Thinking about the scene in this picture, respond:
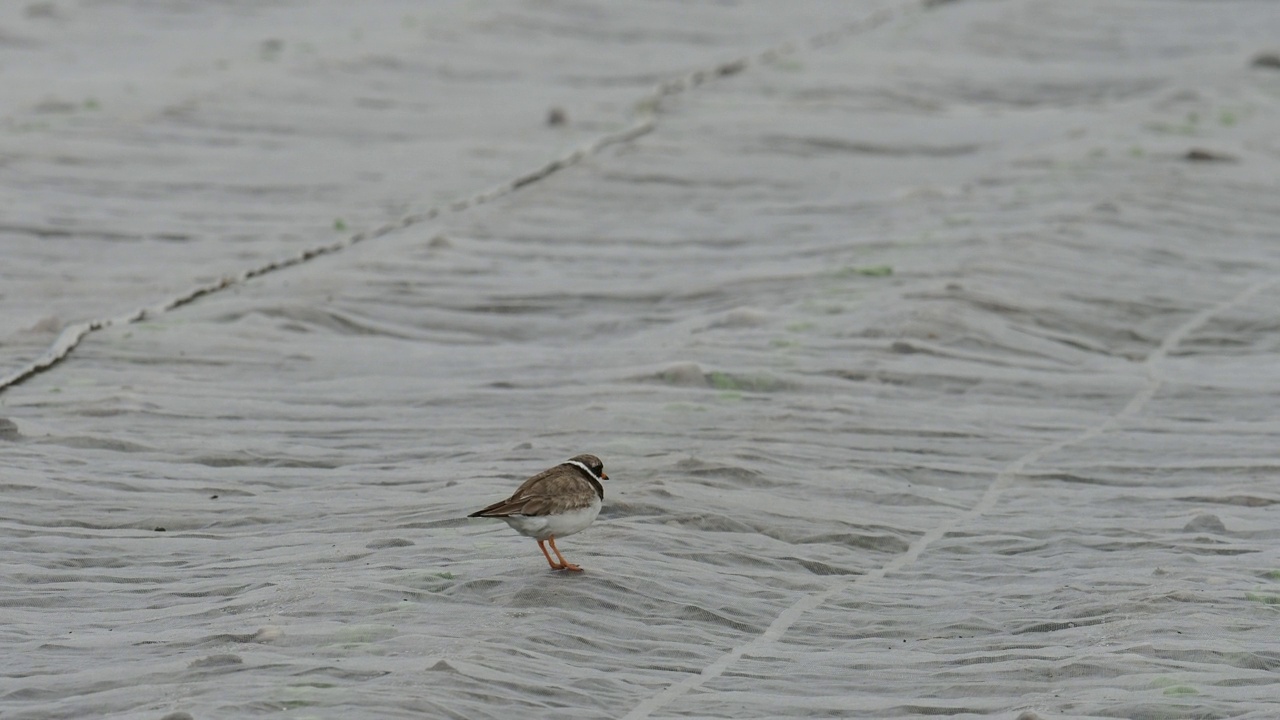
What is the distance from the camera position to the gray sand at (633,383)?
5016 mm

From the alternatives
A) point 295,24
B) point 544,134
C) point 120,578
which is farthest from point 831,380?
point 295,24

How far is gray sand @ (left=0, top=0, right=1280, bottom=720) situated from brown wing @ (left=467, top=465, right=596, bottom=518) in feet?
0.91

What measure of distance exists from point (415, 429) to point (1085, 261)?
4.14 m

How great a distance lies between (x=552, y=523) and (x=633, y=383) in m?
2.61

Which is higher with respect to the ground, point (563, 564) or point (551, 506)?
point (551, 506)

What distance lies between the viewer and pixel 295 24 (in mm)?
16672

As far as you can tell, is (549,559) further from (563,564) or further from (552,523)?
(552,523)

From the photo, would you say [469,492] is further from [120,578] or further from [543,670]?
[543,670]

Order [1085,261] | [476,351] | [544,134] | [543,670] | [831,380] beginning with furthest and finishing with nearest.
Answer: [544,134], [1085,261], [476,351], [831,380], [543,670]

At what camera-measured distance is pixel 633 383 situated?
25.3ft

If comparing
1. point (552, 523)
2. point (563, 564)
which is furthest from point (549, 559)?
point (552, 523)

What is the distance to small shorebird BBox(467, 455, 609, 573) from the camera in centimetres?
511

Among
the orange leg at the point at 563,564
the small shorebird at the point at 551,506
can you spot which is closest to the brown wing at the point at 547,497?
the small shorebird at the point at 551,506

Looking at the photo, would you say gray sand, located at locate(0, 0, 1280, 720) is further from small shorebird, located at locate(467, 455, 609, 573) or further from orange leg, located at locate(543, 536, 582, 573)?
small shorebird, located at locate(467, 455, 609, 573)
